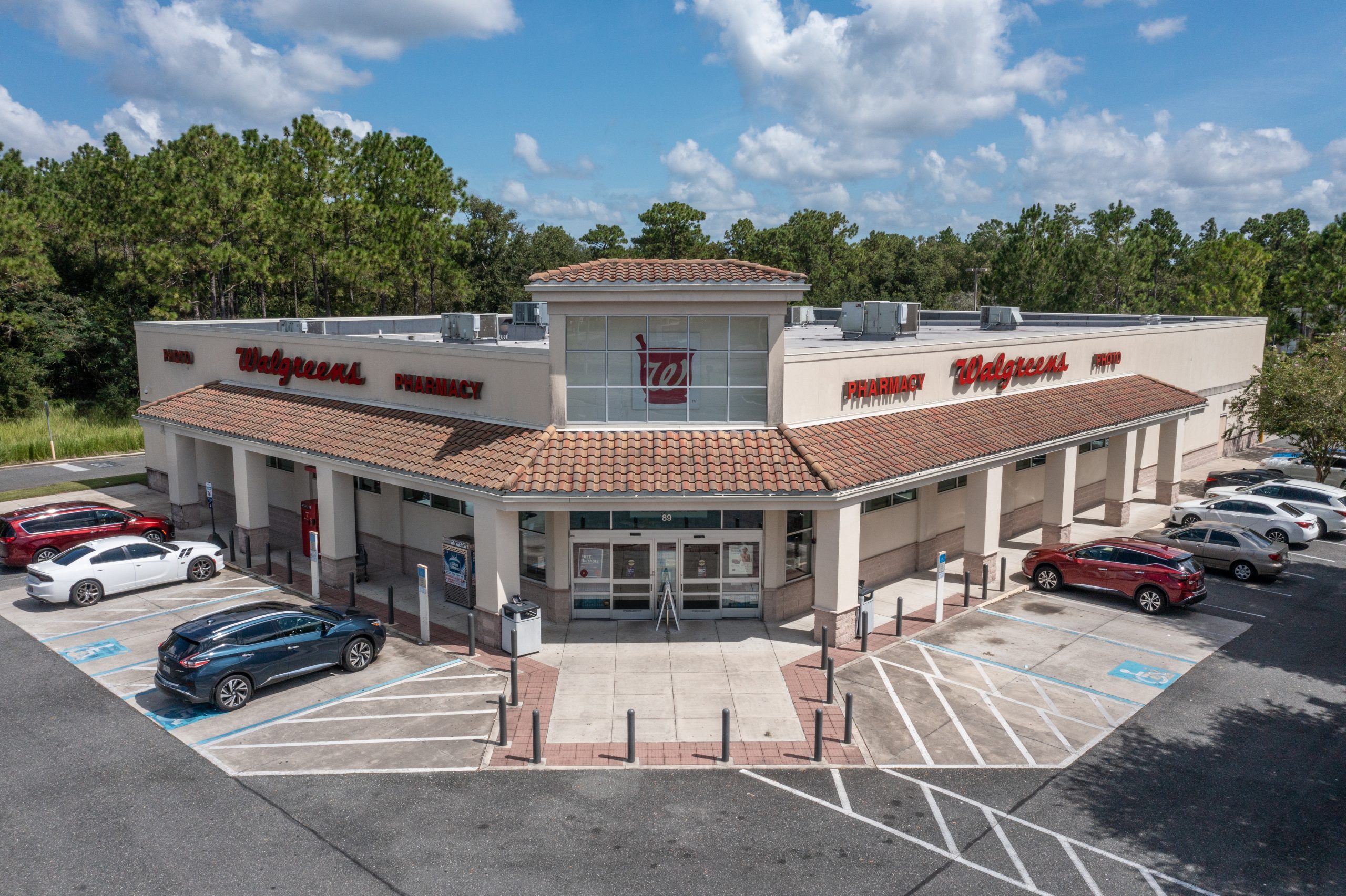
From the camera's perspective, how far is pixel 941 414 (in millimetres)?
23156

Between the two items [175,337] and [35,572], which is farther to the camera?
[175,337]

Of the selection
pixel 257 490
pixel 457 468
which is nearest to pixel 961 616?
pixel 457 468

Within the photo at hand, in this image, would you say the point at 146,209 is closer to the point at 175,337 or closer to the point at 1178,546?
the point at 175,337

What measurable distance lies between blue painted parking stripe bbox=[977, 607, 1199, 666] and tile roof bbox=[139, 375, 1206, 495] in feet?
12.4

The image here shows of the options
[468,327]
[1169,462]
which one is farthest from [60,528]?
[1169,462]

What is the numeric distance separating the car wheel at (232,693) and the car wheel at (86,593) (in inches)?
325

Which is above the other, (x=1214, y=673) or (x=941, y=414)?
(x=941, y=414)

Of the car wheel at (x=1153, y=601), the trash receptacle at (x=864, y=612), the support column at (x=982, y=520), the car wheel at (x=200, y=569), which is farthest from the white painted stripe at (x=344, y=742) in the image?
the car wheel at (x=1153, y=601)

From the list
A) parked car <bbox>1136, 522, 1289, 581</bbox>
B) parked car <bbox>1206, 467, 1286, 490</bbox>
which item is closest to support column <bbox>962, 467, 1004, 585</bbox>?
parked car <bbox>1136, 522, 1289, 581</bbox>

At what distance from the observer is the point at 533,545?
20.6m

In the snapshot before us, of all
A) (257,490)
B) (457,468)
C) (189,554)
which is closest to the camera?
(457,468)

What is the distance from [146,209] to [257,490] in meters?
29.0

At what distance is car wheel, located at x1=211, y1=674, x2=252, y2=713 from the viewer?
15680 mm

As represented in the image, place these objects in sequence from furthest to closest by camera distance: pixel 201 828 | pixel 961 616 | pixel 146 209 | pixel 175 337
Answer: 1. pixel 146 209
2. pixel 175 337
3. pixel 961 616
4. pixel 201 828
